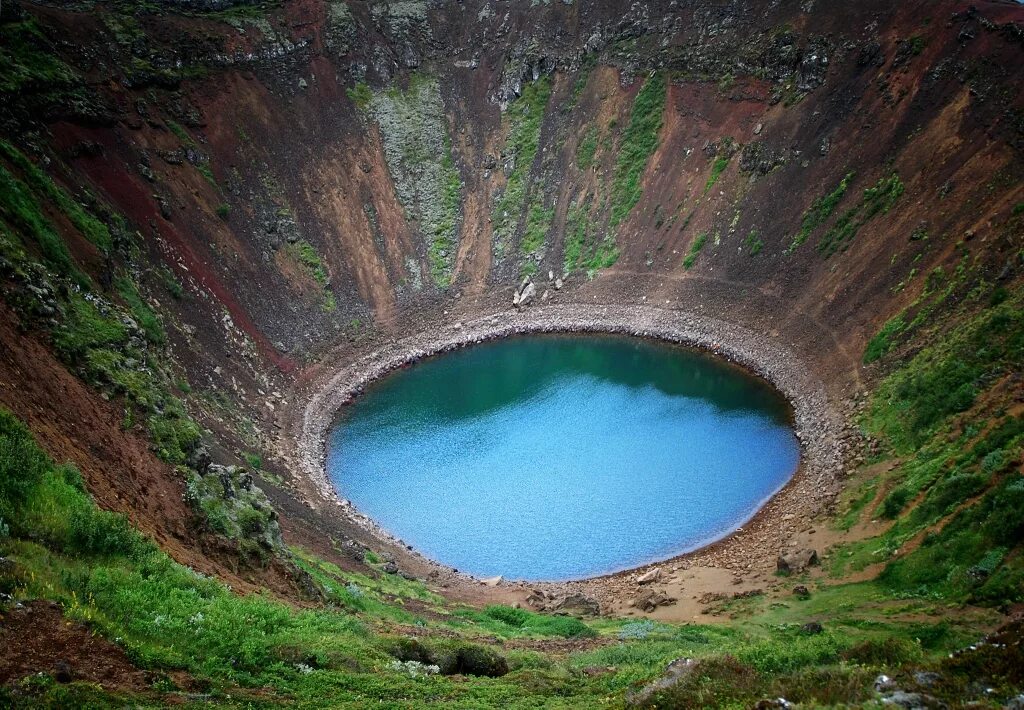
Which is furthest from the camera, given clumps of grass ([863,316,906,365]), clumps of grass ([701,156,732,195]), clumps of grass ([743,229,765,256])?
clumps of grass ([701,156,732,195])

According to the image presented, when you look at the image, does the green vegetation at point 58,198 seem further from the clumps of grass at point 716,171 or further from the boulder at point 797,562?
the clumps of grass at point 716,171

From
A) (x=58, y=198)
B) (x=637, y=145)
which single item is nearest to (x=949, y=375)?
(x=637, y=145)

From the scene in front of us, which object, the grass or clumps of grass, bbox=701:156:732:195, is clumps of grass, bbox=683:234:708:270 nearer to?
clumps of grass, bbox=701:156:732:195

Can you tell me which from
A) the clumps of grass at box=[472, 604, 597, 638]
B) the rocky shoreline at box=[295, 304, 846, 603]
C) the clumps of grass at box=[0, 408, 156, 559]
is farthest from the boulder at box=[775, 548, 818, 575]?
the clumps of grass at box=[0, 408, 156, 559]

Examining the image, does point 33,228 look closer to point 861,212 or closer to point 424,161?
point 424,161

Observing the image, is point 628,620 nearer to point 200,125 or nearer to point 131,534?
point 131,534
